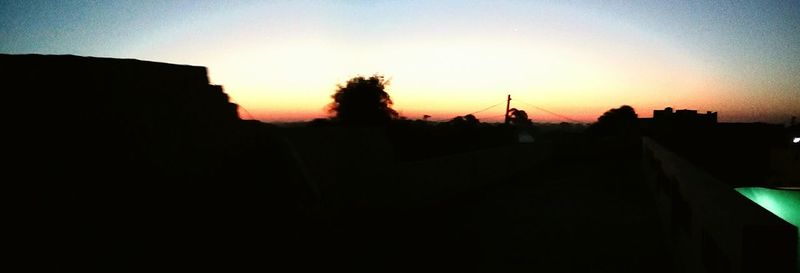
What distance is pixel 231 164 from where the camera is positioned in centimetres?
766

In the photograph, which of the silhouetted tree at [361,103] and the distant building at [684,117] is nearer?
the silhouetted tree at [361,103]

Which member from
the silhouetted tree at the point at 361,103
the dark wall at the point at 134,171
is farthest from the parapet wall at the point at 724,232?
the silhouetted tree at the point at 361,103

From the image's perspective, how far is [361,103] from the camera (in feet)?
103

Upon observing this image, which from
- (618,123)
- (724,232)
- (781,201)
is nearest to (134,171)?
(724,232)

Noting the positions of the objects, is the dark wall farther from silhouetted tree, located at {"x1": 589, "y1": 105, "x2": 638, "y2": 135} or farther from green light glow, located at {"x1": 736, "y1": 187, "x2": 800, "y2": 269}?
silhouetted tree, located at {"x1": 589, "y1": 105, "x2": 638, "y2": 135}

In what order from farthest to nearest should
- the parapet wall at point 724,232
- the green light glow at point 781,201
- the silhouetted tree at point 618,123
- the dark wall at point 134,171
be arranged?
the silhouetted tree at point 618,123
the green light glow at point 781,201
the dark wall at point 134,171
the parapet wall at point 724,232

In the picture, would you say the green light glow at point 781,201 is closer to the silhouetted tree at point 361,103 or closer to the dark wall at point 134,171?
the dark wall at point 134,171

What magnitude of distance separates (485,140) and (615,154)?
49.4 feet

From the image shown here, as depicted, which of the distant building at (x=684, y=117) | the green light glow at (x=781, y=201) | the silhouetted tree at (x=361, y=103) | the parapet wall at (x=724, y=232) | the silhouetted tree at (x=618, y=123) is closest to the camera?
the parapet wall at (x=724, y=232)

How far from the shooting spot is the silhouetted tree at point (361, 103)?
31.2m

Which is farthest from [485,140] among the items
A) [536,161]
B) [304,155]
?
[304,155]

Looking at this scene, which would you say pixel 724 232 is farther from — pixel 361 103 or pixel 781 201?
pixel 361 103

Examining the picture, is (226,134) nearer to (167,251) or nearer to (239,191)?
(239,191)

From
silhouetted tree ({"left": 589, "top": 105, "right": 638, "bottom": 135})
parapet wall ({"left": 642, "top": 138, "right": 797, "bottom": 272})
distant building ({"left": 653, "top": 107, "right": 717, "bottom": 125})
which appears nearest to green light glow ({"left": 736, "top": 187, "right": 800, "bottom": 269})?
parapet wall ({"left": 642, "top": 138, "right": 797, "bottom": 272})
